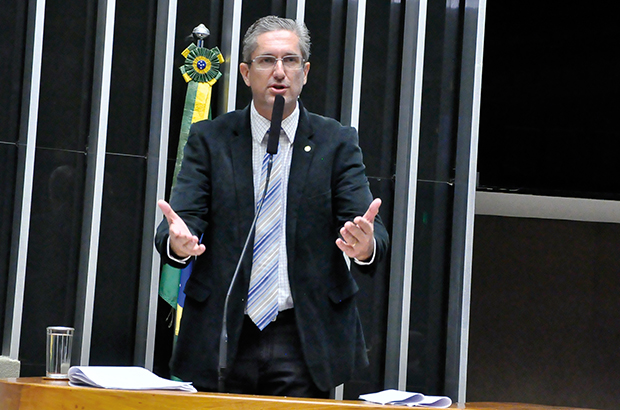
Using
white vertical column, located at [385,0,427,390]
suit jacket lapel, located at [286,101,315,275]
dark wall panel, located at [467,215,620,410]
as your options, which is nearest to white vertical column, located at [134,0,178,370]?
white vertical column, located at [385,0,427,390]

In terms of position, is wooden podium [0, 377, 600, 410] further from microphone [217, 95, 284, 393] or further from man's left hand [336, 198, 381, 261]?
man's left hand [336, 198, 381, 261]

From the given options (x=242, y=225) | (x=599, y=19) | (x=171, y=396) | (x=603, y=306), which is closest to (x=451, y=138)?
(x=599, y=19)

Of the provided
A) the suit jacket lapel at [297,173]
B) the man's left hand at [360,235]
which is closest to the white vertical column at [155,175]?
the suit jacket lapel at [297,173]

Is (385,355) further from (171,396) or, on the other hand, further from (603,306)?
(603,306)

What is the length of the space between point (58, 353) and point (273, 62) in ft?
2.99

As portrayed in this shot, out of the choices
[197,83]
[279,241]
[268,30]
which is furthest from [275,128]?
[197,83]

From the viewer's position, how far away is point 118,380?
1660 mm

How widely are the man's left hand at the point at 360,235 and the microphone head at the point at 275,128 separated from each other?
0.78ft

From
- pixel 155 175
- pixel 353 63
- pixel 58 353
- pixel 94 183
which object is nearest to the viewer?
pixel 58 353

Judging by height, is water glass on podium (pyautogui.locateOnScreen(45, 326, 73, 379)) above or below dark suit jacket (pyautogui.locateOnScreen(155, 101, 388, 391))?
below

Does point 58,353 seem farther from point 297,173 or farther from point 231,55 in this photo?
point 231,55

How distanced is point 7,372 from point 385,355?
165 centimetres

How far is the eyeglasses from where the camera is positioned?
2.28 meters

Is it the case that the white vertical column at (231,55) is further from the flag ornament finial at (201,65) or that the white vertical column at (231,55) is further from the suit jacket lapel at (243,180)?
the suit jacket lapel at (243,180)
